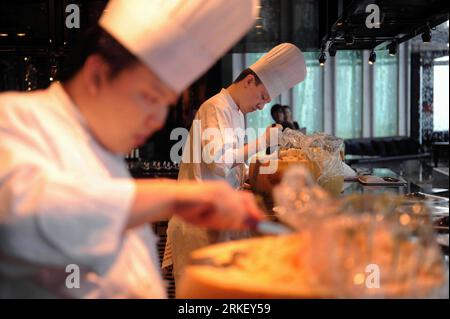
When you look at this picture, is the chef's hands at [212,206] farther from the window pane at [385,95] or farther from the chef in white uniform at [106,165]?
the window pane at [385,95]

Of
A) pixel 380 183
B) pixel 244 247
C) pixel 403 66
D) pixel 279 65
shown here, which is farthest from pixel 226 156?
pixel 403 66

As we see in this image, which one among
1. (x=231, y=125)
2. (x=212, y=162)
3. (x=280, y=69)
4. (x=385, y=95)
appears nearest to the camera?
(x=212, y=162)

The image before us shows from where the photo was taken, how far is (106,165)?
4.63ft

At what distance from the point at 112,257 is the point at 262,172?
234 centimetres

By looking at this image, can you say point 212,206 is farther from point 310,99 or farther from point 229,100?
point 310,99

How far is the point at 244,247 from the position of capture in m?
1.41

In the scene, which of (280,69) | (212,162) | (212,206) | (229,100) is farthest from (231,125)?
(212,206)

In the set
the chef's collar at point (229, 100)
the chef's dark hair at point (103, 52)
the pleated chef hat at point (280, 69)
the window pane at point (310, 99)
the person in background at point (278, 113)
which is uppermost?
the window pane at point (310, 99)

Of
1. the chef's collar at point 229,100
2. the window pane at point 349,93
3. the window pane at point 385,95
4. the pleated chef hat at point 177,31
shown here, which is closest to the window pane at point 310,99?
the window pane at point 349,93

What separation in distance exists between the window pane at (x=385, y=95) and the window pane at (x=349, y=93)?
449 millimetres

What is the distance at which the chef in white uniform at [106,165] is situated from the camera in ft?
3.79

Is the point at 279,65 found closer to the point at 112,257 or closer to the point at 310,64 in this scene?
the point at 112,257

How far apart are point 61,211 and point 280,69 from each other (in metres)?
2.95

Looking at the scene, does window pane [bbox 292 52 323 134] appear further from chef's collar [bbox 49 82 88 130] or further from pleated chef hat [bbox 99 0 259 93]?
chef's collar [bbox 49 82 88 130]
